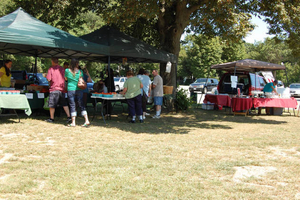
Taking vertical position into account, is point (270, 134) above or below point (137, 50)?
below

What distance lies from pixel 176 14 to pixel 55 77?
21.6 ft

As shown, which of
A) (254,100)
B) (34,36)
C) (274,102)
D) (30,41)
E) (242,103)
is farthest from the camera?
(274,102)

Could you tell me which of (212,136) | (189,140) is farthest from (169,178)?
(212,136)

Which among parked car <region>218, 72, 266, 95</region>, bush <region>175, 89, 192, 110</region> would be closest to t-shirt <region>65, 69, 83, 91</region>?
bush <region>175, 89, 192, 110</region>

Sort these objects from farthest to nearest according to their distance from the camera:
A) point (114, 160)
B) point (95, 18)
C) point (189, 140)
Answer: point (95, 18)
point (189, 140)
point (114, 160)

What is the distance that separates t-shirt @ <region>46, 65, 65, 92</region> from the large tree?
9.21ft

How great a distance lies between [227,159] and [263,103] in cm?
827

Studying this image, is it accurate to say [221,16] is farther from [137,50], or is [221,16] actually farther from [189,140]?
[189,140]

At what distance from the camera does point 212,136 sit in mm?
7945

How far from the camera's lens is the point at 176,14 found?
13094 mm

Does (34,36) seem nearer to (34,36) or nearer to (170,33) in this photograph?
(34,36)

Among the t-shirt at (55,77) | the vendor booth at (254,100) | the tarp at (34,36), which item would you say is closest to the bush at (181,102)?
the vendor booth at (254,100)

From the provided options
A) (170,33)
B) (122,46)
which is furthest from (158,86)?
(170,33)

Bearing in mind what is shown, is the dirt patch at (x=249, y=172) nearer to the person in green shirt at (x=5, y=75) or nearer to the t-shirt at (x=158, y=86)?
the t-shirt at (x=158, y=86)
